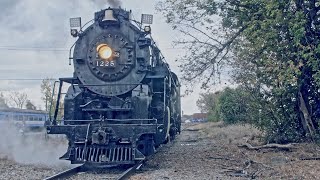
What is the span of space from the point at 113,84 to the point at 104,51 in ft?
3.24

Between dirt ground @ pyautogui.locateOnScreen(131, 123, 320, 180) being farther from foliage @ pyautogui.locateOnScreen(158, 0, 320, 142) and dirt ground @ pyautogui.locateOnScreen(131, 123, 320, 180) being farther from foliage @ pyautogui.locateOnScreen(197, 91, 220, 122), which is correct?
foliage @ pyautogui.locateOnScreen(197, 91, 220, 122)

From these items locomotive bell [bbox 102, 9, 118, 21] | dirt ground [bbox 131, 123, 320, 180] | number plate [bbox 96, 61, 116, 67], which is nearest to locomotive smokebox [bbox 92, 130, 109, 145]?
dirt ground [bbox 131, 123, 320, 180]

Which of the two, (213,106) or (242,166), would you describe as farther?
(213,106)

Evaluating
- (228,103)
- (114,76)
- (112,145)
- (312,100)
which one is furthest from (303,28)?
(228,103)

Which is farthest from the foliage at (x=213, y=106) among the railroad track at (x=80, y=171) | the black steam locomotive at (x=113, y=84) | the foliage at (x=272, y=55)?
the railroad track at (x=80, y=171)

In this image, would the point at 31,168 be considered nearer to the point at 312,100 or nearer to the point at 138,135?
the point at 138,135

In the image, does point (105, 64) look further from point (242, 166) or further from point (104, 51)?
point (242, 166)

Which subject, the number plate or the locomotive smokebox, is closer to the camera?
the locomotive smokebox

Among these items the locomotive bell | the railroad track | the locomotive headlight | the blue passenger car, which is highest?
the locomotive bell

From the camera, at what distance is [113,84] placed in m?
10.5

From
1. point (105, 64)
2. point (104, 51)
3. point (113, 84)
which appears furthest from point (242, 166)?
point (104, 51)

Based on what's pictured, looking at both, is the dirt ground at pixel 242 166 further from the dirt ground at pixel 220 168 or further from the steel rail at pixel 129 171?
the steel rail at pixel 129 171

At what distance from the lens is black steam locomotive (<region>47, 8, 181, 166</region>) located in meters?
10.0

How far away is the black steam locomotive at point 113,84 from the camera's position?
10008 millimetres
